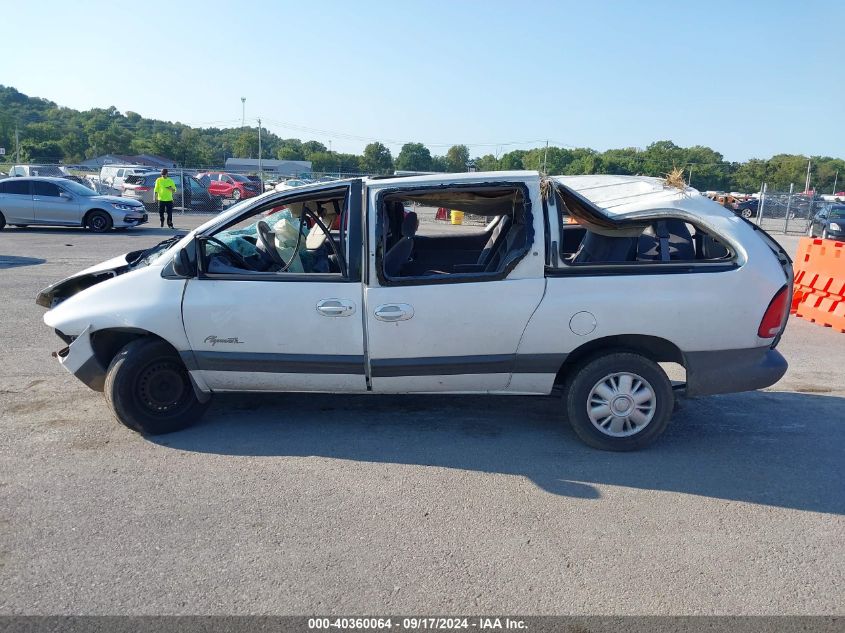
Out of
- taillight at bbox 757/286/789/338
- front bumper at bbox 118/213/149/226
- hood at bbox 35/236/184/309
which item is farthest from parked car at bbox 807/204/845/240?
hood at bbox 35/236/184/309

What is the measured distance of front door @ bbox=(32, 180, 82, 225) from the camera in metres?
18.1

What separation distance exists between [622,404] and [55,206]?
18015 millimetres

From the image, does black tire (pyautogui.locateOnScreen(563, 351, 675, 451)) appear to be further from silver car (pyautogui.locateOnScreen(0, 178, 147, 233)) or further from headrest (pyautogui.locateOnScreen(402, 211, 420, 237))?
silver car (pyautogui.locateOnScreen(0, 178, 147, 233))

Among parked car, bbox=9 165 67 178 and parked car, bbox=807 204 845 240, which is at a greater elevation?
parked car, bbox=9 165 67 178

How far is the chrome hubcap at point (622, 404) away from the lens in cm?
453

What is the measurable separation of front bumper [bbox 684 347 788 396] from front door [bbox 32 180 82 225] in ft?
59.0

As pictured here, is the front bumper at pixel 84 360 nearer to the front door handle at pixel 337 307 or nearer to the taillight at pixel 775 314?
the front door handle at pixel 337 307

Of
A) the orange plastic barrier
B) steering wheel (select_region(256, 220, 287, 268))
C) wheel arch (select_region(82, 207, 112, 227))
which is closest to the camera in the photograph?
steering wheel (select_region(256, 220, 287, 268))

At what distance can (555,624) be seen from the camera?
2.87 m

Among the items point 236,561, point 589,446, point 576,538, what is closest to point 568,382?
point 589,446

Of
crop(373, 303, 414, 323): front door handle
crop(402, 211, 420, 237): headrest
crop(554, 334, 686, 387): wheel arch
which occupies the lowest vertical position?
crop(554, 334, 686, 387): wheel arch

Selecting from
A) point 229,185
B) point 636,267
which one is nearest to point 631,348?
point 636,267

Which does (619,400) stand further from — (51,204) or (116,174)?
(116,174)

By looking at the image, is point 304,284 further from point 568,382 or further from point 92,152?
point 92,152
